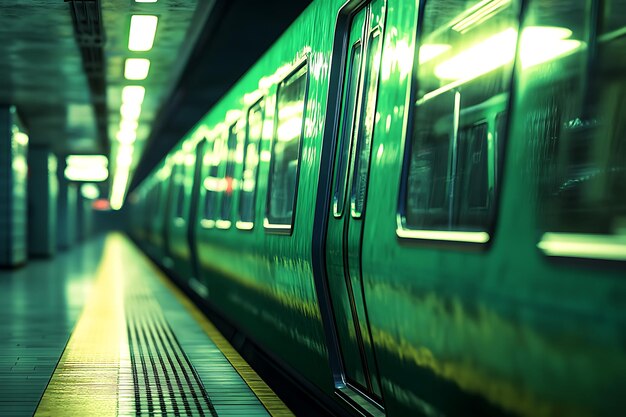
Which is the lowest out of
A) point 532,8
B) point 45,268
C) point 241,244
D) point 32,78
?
point 45,268

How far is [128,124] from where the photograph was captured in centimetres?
2145

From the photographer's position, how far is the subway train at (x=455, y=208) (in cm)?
248

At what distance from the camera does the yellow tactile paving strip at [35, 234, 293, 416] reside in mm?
5551

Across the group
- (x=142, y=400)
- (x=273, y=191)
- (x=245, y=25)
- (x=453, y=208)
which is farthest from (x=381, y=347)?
(x=245, y=25)

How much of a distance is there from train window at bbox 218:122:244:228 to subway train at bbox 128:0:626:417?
286 centimetres

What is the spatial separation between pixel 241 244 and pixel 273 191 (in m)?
1.41

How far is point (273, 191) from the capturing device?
7191 mm

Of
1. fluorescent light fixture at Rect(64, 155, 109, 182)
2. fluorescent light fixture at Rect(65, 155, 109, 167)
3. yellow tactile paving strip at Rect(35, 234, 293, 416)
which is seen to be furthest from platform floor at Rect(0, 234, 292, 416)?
fluorescent light fixture at Rect(64, 155, 109, 182)

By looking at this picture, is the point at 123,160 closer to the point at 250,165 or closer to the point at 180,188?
the point at 180,188

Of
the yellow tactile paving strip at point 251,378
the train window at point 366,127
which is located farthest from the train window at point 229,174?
the train window at point 366,127

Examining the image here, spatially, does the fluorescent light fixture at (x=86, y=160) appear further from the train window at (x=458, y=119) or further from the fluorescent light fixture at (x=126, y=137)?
the train window at (x=458, y=119)

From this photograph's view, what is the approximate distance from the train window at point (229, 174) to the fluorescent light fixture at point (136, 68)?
3.26 meters

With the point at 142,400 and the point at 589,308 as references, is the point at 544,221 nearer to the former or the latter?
the point at 589,308

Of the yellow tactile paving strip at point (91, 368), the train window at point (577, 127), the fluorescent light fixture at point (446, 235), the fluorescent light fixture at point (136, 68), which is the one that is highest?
the fluorescent light fixture at point (136, 68)
